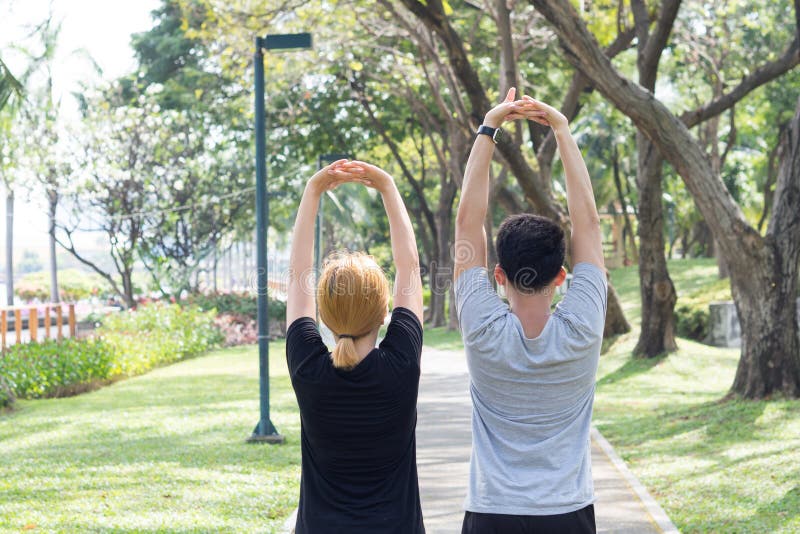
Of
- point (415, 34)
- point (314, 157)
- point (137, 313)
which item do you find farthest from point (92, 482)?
point (314, 157)

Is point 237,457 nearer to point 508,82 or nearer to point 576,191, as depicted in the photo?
point 576,191

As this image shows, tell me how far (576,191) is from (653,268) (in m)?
14.5

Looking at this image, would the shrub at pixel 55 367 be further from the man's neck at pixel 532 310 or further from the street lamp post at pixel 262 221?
the man's neck at pixel 532 310

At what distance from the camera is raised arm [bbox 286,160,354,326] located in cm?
333

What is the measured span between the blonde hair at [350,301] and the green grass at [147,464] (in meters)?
4.02

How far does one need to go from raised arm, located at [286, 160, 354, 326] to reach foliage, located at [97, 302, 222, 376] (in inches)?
611

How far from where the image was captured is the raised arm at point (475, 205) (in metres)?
3.35

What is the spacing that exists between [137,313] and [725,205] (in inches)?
649

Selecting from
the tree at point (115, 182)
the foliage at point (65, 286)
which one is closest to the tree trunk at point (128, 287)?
the tree at point (115, 182)

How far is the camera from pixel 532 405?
3154 millimetres

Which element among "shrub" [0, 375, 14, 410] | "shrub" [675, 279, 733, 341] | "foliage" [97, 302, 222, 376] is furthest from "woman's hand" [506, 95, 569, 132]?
"shrub" [675, 279, 733, 341]

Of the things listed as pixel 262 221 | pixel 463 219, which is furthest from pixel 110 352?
pixel 463 219

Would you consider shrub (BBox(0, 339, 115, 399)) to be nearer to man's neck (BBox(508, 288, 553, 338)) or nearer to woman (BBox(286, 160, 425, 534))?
woman (BBox(286, 160, 425, 534))

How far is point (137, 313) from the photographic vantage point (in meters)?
24.6
